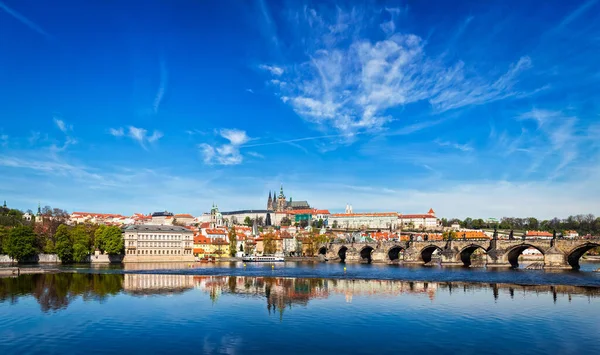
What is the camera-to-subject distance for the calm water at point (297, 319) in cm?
2188

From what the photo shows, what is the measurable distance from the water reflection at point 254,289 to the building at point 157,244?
143 feet

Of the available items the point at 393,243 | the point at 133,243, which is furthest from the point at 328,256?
the point at 133,243

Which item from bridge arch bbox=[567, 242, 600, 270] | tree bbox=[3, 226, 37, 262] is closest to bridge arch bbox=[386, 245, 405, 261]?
bridge arch bbox=[567, 242, 600, 270]

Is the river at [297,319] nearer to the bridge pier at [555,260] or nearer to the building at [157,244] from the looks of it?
the bridge pier at [555,260]

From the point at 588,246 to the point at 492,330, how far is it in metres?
54.8

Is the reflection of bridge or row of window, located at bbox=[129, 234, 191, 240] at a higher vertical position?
row of window, located at bbox=[129, 234, 191, 240]

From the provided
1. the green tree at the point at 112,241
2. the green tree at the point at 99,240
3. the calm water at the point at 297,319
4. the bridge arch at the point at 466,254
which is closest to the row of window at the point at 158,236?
the green tree at the point at 112,241

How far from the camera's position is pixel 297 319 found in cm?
2831

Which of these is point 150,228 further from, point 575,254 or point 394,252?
point 575,254

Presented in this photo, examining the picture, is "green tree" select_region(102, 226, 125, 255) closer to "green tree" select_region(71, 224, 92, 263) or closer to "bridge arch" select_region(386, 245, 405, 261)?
"green tree" select_region(71, 224, 92, 263)

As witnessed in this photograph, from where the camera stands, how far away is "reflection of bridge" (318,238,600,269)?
2867 inches

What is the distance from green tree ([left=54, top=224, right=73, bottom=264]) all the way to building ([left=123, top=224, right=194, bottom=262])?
10467mm

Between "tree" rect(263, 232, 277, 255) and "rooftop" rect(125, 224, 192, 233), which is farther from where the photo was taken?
"tree" rect(263, 232, 277, 255)

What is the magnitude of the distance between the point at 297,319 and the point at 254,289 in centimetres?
1626
